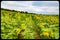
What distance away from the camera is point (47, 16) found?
6672mm

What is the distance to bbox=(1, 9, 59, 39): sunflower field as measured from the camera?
5.50 meters

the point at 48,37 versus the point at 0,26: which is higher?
the point at 0,26

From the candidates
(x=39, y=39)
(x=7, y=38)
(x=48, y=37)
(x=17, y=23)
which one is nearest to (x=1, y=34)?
(x=7, y=38)

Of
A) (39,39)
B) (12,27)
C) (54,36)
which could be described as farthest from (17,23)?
(54,36)

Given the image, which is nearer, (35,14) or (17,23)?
(17,23)

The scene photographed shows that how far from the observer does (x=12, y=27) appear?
5.78 metres

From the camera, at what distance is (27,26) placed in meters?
5.94

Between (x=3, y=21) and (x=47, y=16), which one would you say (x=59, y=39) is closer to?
(x=47, y=16)

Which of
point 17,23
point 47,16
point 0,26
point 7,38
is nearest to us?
point 7,38

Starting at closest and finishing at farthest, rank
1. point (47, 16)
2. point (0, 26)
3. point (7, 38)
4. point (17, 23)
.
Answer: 1. point (7, 38)
2. point (0, 26)
3. point (17, 23)
4. point (47, 16)

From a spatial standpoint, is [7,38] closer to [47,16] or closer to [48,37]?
[48,37]

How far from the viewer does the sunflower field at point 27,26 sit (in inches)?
217

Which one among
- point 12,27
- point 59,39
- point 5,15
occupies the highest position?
point 5,15

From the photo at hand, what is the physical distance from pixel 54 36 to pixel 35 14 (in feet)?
5.42
